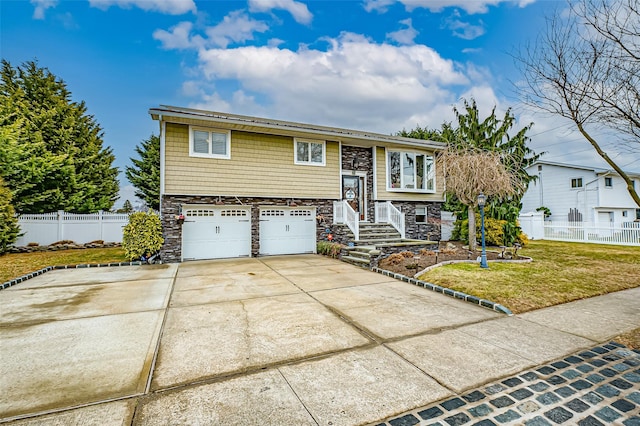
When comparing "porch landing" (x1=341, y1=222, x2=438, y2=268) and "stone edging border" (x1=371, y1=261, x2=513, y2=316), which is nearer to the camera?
"stone edging border" (x1=371, y1=261, x2=513, y2=316)

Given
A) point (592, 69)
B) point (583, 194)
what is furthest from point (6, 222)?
point (583, 194)

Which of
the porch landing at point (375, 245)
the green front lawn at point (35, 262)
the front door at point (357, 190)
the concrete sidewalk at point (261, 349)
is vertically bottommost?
the concrete sidewalk at point (261, 349)

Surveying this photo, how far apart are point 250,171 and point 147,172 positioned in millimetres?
13180

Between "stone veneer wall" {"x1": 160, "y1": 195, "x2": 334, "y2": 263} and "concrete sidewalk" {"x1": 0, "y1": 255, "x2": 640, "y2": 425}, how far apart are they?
372 cm

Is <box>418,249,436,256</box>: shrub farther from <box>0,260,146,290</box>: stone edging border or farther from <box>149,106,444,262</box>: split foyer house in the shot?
<box>0,260,146,290</box>: stone edging border

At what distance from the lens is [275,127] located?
35.7ft

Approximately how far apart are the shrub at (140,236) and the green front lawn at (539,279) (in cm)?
840

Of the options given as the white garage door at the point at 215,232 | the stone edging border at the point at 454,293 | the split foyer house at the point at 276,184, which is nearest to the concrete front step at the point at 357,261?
the stone edging border at the point at 454,293

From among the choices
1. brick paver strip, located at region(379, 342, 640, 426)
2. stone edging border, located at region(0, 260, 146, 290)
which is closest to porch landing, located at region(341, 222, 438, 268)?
brick paver strip, located at region(379, 342, 640, 426)

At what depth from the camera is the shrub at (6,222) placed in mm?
10758

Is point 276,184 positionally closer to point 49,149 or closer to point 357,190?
point 357,190

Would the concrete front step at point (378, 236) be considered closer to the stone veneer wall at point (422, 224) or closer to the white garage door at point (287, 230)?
the stone veneer wall at point (422, 224)

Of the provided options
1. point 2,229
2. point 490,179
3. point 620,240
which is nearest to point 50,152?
point 2,229

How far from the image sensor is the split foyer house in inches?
399
